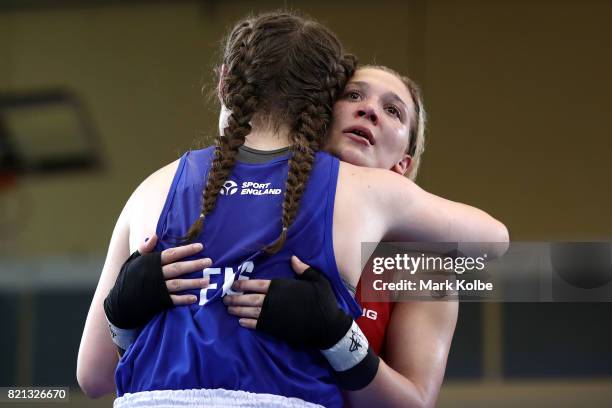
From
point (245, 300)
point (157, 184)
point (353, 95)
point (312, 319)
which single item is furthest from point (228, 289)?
point (353, 95)

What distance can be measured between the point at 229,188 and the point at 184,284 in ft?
0.62

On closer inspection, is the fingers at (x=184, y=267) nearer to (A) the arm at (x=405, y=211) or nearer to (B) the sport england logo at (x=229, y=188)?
(B) the sport england logo at (x=229, y=188)

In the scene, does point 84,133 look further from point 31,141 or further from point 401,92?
point 401,92

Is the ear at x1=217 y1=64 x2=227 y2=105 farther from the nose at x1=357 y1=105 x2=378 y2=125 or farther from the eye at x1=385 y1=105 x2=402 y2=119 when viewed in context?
the eye at x1=385 y1=105 x2=402 y2=119

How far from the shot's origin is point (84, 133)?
5.78 metres

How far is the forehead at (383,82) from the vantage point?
1.90m

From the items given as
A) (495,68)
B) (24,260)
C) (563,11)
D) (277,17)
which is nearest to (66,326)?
(24,260)

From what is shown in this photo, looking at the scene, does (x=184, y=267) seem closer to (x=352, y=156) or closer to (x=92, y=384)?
(x=92, y=384)

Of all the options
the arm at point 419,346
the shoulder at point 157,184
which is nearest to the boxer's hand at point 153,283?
the shoulder at point 157,184

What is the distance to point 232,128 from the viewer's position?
60.7 inches

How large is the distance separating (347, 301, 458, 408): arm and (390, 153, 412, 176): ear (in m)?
0.35

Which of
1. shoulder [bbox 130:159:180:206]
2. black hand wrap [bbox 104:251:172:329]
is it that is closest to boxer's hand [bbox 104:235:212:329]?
black hand wrap [bbox 104:251:172:329]

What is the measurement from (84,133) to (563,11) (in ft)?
10.6

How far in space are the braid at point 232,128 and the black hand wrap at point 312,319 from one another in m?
0.18
